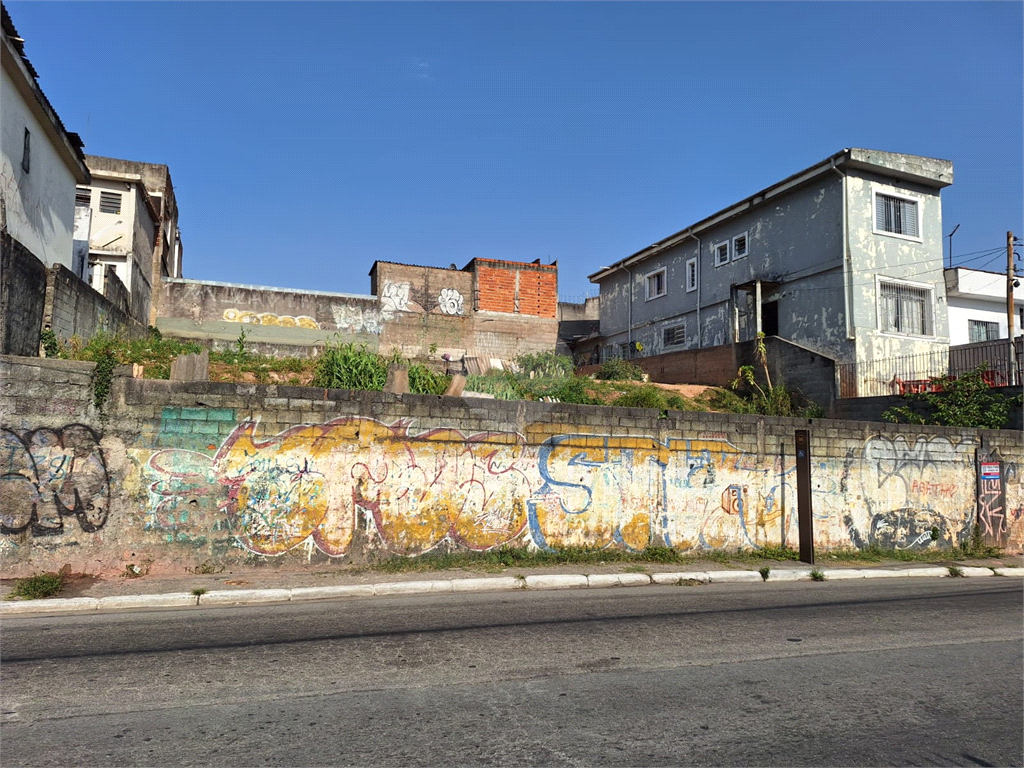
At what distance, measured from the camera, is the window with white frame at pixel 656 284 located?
3309 cm

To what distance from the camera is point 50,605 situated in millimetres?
7070

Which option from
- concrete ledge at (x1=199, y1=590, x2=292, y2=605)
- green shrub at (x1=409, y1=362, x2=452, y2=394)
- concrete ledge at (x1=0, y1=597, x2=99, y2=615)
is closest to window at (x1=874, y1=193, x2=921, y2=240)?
green shrub at (x1=409, y1=362, x2=452, y2=394)

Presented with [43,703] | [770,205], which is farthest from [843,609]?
[770,205]

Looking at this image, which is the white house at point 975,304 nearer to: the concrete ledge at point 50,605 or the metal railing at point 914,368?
the metal railing at point 914,368

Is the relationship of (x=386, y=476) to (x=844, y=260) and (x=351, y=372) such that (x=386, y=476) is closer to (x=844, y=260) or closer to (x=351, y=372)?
(x=351, y=372)

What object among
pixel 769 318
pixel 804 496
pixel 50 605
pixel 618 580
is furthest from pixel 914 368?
pixel 50 605

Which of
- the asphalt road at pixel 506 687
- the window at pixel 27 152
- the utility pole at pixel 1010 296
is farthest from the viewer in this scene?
the utility pole at pixel 1010 296

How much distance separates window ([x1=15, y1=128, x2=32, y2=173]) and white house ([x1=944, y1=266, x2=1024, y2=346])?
1300 inches

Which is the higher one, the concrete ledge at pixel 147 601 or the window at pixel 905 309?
the window at pixel 905 309

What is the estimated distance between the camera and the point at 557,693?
15.2ft

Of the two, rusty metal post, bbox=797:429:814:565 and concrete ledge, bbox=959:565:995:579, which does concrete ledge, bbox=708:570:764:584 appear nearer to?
rusty metal post, bbox=797:429:814:565

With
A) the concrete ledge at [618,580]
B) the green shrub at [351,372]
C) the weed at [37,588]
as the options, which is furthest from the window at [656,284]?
the weed at [37,588]

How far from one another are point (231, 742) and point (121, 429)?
20.1ft

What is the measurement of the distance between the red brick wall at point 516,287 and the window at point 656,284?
4.85 metres
